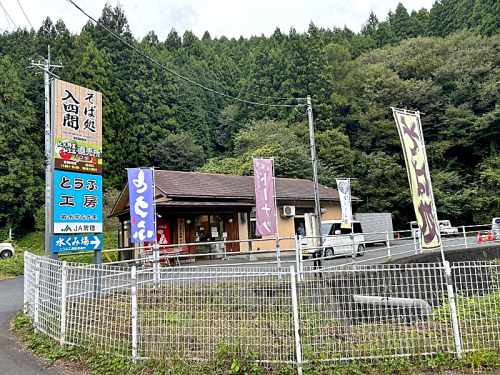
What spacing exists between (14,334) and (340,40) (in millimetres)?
48410

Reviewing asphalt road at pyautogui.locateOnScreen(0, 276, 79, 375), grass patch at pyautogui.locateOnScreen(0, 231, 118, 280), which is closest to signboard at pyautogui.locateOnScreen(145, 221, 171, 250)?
grass patch at pyautogui.locateOnScreen(0, 231, 118, 280)

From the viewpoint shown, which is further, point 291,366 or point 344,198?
point 344,198

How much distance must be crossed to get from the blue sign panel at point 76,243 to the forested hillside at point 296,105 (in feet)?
52.0

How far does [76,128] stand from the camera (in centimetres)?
693

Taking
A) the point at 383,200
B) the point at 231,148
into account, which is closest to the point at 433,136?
the point at 383,200

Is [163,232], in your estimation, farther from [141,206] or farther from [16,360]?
[16,360]

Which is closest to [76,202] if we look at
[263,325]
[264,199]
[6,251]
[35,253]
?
[263,325]

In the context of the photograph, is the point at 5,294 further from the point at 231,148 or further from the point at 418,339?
the point at 231,148

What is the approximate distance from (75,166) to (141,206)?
2.67m

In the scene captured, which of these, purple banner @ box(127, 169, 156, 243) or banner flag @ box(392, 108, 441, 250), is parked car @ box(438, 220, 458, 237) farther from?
purple banner @ box(127, 169, 156, 243)

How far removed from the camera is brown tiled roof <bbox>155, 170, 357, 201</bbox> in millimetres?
15496

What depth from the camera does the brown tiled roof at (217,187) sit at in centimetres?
1550

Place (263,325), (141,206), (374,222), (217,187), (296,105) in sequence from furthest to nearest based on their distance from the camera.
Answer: (374,222), (296,105), (217,187), (141,206), (263,325)

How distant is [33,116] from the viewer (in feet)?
100
